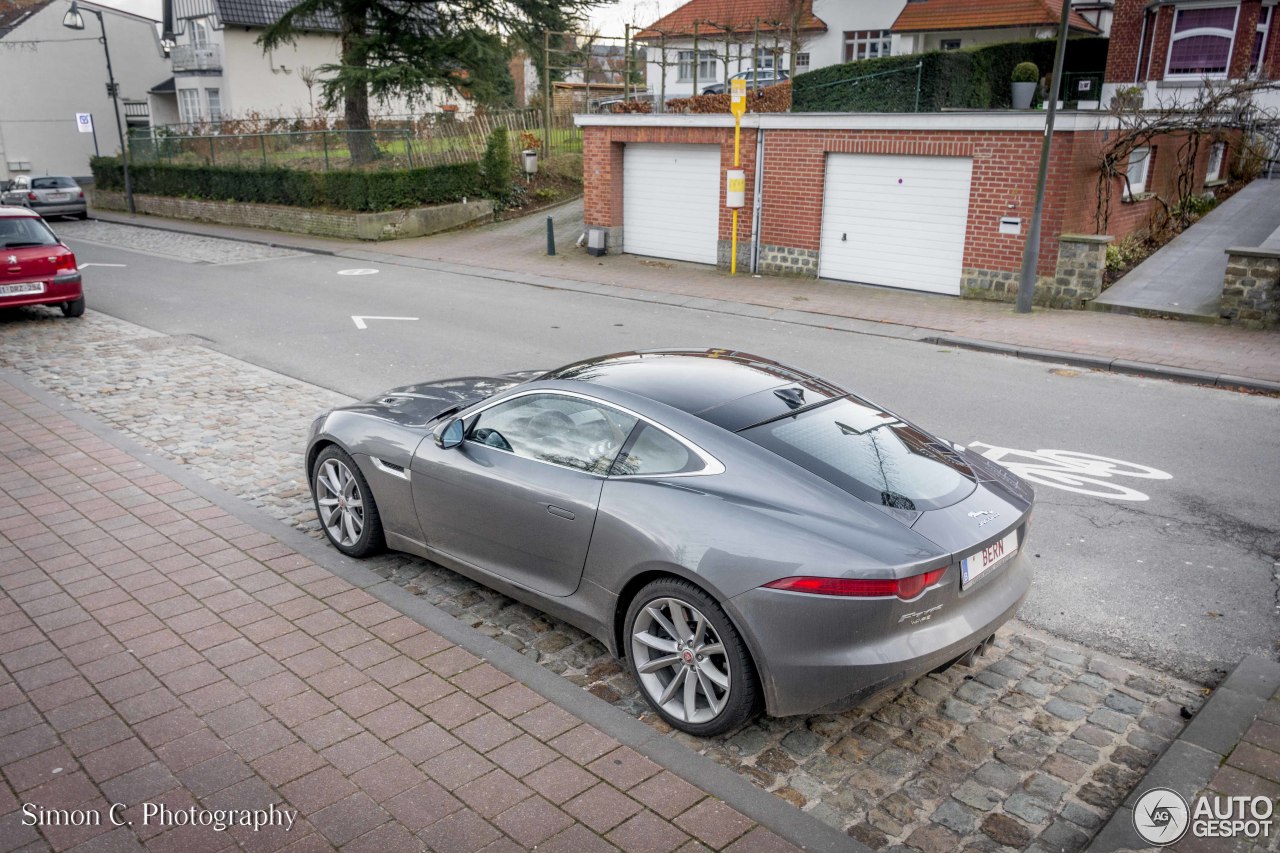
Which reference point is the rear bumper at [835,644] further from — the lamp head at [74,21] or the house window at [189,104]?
the house window at [189,104]

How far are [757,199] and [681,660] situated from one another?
1500cm

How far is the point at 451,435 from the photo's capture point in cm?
520

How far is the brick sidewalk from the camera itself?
352cm

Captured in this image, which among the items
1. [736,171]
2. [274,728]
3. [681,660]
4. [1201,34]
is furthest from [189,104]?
[681,660]

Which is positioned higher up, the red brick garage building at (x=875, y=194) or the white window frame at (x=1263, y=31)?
the white window frame at (x=1263, y=31)

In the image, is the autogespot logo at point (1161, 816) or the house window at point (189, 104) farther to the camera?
the house window at point (189, 104)

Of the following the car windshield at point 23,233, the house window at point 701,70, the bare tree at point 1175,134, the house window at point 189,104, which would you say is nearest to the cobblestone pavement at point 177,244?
the car windshield at point 23,233

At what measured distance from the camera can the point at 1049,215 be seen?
1463 cm

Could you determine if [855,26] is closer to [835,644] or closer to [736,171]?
[736,171]

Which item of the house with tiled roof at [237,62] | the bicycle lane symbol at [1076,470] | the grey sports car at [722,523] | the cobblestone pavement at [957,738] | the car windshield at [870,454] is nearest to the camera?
the cobblestone pavement at [957,738]

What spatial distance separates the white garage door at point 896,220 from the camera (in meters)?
15.6

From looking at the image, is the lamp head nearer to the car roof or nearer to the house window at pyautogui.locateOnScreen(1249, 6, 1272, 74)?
the car roof

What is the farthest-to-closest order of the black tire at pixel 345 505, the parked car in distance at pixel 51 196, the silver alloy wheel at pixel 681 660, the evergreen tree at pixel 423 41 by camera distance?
the parked car in distance at pixel 51 196, the evergreen tree at pixel 423 41, the black tire at pixel 345 505, the silver alloy wheel at pixel 681 660

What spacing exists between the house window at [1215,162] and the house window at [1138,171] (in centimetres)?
491
